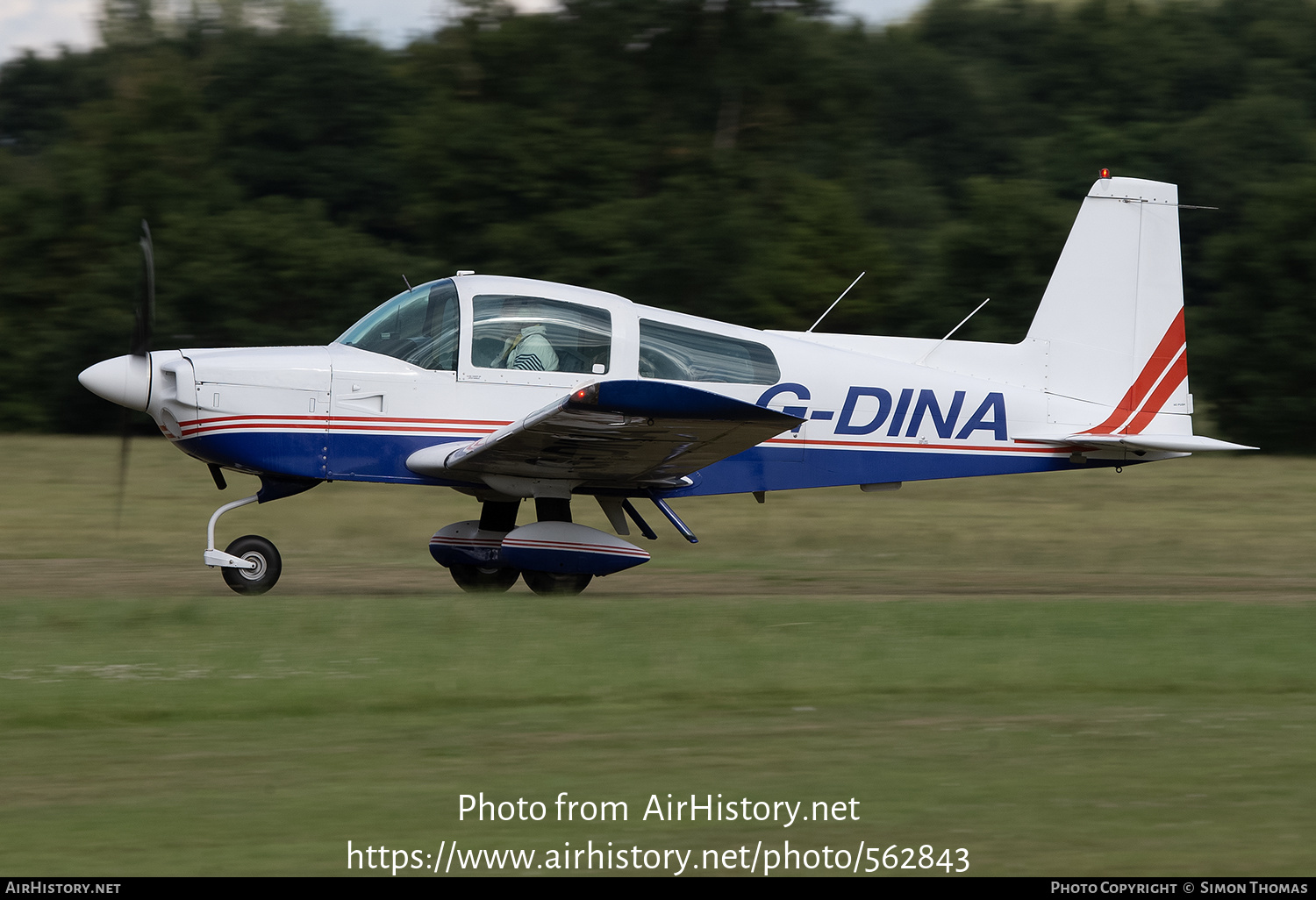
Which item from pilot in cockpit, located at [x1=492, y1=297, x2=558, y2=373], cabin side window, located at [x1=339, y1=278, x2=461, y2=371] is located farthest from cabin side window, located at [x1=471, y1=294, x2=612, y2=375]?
cabin side window, located at [x1=339, y1=278, x2=461, y2=371]

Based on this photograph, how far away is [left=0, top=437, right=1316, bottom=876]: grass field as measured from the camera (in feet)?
14.0

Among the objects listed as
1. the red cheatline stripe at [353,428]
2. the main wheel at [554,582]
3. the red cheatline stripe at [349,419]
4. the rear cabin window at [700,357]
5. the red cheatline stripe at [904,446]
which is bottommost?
the main wheel at [554,582]

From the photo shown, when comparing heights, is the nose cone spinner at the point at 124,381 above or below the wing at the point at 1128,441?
above

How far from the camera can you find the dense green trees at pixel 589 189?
22594mm

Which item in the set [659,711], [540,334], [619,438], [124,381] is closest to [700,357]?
[540,334]

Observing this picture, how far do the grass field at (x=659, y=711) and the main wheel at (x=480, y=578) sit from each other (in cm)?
26

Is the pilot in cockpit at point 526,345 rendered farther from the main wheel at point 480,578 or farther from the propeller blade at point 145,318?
the propeller blade at point 145,318

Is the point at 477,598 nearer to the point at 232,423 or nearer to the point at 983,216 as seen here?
the point at 232,423

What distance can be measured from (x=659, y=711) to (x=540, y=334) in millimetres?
3659

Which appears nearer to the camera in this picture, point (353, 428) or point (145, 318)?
point (145, 318)

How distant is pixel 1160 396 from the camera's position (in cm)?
1013

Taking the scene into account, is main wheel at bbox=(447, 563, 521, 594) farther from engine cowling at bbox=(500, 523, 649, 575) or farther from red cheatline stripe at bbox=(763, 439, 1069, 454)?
red cheatline stripe at bbox=(763, 439, 1069, 454)

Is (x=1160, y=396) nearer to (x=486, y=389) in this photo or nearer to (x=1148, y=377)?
(x=1148, y=377)

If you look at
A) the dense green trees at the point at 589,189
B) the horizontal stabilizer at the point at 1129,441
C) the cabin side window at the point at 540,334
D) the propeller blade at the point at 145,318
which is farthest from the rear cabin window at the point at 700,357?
the dense green trees at the point at 589,189
